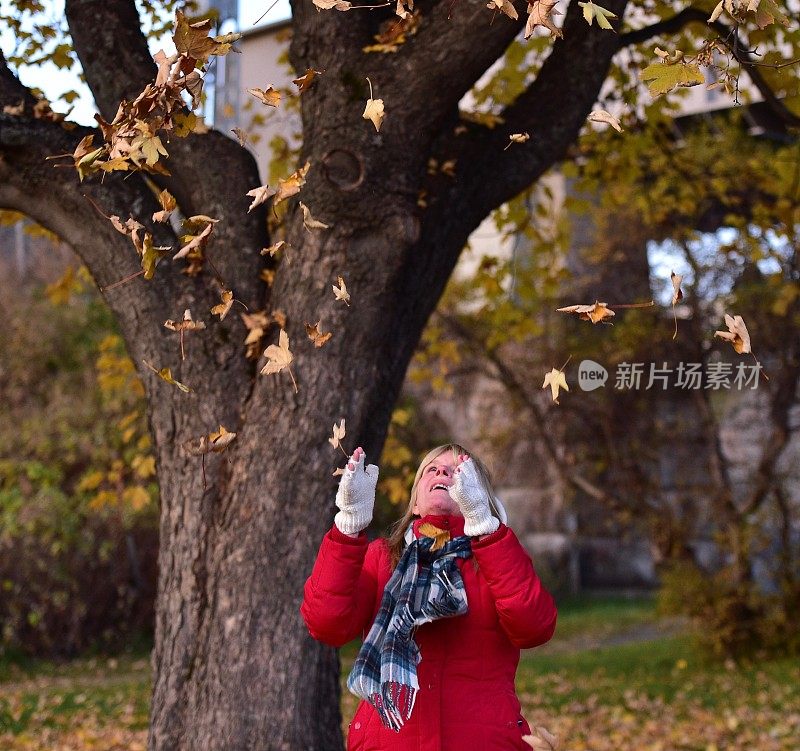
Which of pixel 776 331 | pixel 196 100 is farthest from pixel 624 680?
pixel 196 100

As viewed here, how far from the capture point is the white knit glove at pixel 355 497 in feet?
8.14

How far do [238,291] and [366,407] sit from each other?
0.66 m

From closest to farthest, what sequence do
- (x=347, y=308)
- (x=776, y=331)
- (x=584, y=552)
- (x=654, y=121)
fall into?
1. (x=347, y=308)
2. (x=654, y=121)
3. (x=776, y=331)
4. (x=584, y=552)

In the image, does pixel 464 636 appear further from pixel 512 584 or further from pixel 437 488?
pixel 437 488

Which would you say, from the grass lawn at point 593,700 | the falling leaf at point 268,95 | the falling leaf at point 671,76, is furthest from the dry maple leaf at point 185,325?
the grass lawn at point 593,700

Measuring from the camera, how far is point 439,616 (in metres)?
2.47

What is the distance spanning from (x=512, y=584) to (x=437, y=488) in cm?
36

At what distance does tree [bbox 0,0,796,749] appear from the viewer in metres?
3.38

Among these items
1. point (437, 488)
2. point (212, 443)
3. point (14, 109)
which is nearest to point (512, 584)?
point (437, 488)

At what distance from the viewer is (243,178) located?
12.5 feet

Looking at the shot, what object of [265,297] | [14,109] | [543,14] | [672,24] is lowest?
[265,297]

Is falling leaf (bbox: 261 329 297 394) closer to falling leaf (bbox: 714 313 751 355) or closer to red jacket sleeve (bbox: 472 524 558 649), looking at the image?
red jacket sleeve (bbox: 472 524 558 649)

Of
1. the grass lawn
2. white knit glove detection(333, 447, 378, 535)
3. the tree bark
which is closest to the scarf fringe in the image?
white knit glove detection(333, 447, 378, 535)

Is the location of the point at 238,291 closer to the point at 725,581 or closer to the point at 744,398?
the point at 725,581
